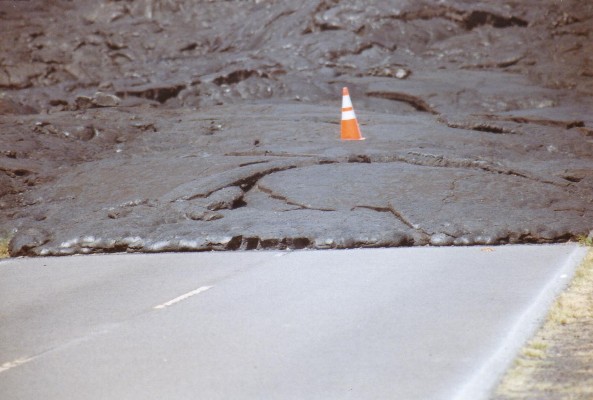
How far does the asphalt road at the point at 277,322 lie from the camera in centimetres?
499

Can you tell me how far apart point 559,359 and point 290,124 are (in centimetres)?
1129

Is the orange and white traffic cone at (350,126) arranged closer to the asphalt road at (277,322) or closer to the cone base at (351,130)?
the cone base at (351,130)

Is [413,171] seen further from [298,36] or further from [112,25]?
[112,25]

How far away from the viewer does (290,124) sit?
16094 mm

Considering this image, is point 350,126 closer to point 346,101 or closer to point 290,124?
point 346,101

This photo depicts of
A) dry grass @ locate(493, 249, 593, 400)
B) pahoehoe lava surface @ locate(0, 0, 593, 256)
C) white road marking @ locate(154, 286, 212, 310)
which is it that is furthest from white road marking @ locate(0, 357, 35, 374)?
pahoehoe lava surface @ locate(0, 0, 593, 256)

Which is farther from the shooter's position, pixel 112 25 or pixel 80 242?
pixel 112 25

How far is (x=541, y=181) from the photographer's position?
11.2m

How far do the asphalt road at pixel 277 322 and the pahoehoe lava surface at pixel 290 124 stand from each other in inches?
37.3

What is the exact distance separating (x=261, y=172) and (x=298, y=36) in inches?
512

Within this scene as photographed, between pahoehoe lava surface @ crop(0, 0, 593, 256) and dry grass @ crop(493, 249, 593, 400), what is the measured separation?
2.92m

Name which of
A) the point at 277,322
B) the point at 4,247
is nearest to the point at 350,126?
the point at 4,247

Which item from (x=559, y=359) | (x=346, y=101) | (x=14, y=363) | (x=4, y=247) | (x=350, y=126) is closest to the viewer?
(x=559, y=359)

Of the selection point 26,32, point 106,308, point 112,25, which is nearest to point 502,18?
point 112,25
